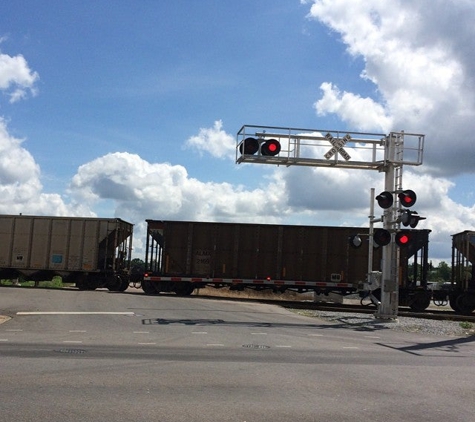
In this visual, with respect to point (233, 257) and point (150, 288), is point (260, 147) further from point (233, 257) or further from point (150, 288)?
Result: point (150, 288)

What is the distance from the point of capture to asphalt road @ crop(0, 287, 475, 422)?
6.68 m

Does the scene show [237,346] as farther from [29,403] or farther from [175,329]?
[29,403]

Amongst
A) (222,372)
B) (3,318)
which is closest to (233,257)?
(3,318)

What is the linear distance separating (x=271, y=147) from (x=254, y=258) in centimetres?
1167

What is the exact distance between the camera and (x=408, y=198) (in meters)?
18.1

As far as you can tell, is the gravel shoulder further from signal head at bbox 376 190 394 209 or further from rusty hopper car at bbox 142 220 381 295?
rusty hopper car at bbox 142 220 381 295

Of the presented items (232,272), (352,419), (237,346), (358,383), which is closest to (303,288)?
(232,272)

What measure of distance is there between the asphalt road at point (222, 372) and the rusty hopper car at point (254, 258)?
37.1 feet

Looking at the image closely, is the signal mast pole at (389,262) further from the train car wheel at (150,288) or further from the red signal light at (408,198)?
the train car wheel at (150,288)

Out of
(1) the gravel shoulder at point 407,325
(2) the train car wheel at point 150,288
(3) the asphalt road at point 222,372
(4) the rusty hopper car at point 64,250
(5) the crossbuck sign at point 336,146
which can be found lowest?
(3) the asphalt road at point 222,372

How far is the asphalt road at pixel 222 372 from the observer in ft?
21.9

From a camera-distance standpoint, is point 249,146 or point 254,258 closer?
point 249,146

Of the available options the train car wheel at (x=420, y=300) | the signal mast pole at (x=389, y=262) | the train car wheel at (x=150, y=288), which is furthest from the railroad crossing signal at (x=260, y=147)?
the train car wheel at (x=150, y=288)

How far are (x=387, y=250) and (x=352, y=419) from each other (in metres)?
13.4
